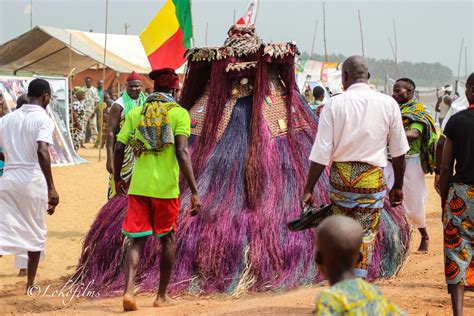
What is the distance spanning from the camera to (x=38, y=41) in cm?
2314

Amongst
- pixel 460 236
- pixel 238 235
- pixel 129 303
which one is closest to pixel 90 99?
pixel 238 235

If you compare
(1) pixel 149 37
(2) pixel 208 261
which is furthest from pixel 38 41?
(2) pixel 208 261

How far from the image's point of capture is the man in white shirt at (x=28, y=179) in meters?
6.59

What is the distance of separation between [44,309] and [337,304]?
3.94m

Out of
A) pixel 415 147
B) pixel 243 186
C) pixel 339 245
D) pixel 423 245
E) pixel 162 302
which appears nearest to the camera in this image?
pixel 339 245

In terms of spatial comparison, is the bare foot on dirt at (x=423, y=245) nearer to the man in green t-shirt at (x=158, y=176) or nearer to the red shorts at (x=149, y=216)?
the man in green t-shirt at (x=158, y=176)

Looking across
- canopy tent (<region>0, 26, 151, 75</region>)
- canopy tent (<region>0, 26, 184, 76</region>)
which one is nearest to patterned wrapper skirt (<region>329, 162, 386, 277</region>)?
canopy tent (<region>0, 26, 184, 76</region>)

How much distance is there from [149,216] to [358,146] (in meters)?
1.67

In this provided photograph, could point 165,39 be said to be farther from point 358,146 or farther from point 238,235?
point 358,146

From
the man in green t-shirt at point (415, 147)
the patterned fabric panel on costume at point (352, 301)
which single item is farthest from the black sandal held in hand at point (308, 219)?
the man in green t-shirt at point (415, 147)

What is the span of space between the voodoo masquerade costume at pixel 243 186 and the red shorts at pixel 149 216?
0.83 m

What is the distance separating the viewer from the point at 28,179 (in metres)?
6.70

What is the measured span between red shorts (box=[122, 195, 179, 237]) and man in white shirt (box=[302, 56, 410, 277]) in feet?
3.68

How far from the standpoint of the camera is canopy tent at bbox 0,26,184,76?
22641mm
